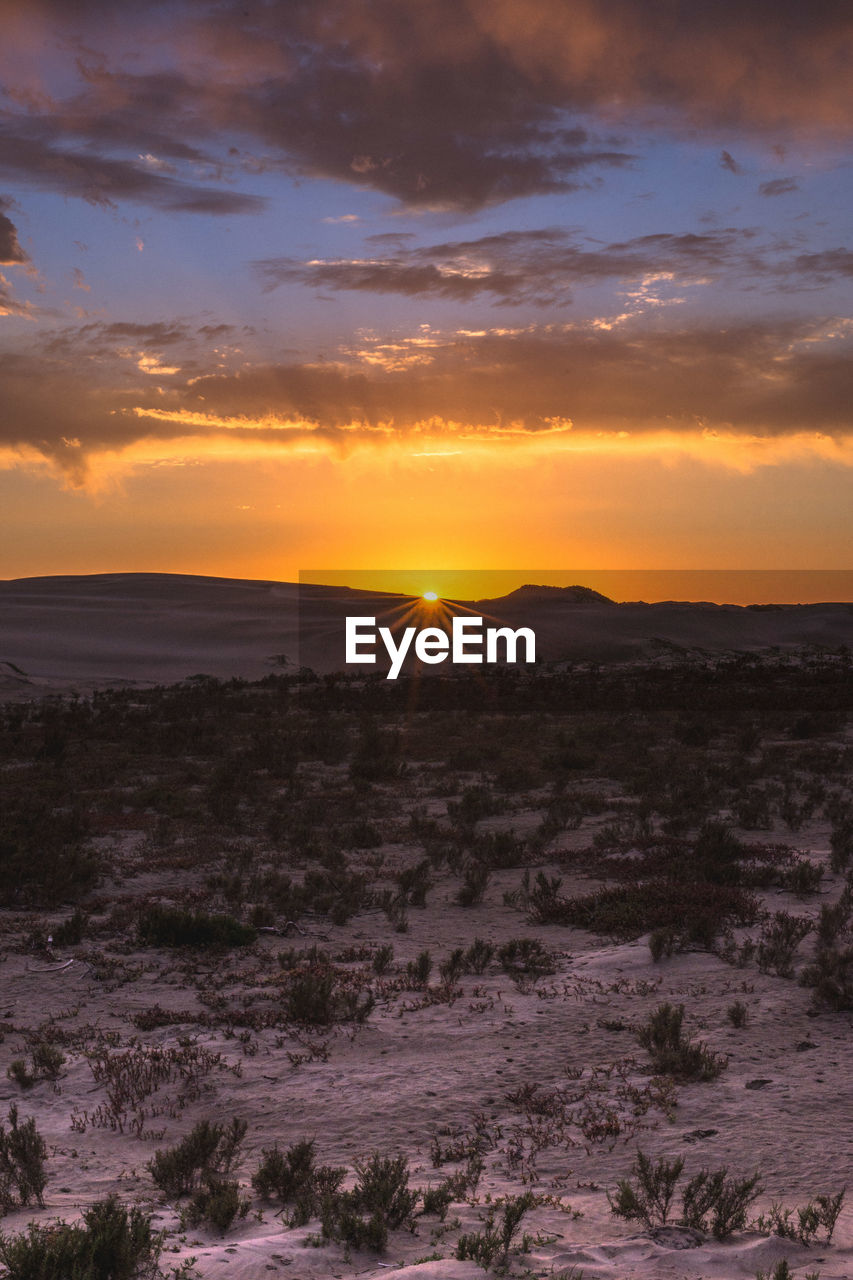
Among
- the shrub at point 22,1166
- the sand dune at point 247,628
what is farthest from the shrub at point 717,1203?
the sand dune at point 247,628

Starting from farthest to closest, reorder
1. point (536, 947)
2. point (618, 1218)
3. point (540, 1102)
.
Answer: point (536, 947) < point (540, 1102) < point (618, 1218)

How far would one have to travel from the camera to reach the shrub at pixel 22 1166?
473 centimetres

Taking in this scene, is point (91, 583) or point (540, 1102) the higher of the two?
point (91, 583)

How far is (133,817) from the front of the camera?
1541 centimetres

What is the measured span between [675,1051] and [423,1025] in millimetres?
1936

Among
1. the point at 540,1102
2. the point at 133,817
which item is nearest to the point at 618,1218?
the point at 540,1102

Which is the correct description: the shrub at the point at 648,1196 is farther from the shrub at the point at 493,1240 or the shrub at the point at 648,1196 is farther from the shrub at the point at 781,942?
the shrub at the point at 781,942

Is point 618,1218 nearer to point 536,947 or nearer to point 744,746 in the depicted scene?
point 536,947

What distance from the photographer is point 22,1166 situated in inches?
197

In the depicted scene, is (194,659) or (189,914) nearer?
(189,914)

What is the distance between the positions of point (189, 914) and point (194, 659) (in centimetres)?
4916

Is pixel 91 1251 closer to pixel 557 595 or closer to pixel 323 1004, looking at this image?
pixel 323 1004

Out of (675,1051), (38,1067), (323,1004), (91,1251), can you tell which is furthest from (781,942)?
(91,1251)

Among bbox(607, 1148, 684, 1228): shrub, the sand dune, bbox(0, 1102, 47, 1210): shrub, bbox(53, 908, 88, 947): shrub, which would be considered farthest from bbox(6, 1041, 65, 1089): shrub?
the sand dune
